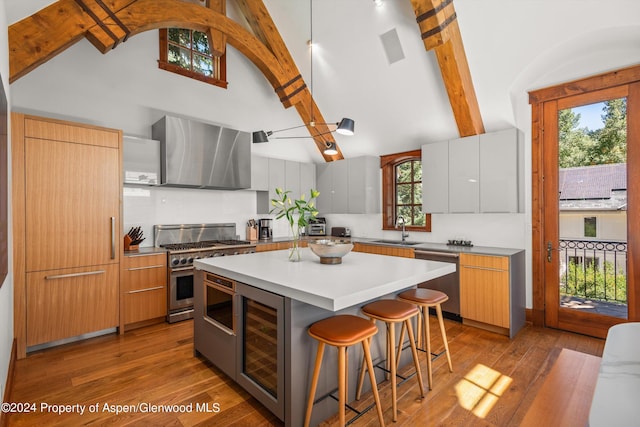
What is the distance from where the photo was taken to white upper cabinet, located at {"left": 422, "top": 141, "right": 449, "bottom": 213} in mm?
4223

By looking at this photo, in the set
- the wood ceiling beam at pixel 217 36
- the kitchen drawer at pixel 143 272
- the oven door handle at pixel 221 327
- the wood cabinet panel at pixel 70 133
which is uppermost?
the wood ceiling beam at pixel 217 36

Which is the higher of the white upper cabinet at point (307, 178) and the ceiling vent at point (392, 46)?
the ceiling vent at point (392, 46)

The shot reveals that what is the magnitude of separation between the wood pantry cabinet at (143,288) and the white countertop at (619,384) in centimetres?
387

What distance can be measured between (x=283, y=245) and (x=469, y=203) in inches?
109

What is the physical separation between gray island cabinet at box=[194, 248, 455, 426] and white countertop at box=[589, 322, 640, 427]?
942 millimetres

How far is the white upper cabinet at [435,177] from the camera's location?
4.22 metres

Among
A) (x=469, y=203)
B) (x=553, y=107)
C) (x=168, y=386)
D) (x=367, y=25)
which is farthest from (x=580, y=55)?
(x=168, y=386)

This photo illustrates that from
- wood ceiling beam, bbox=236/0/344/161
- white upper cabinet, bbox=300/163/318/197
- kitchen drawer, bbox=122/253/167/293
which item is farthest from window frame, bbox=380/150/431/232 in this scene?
kitchen drawer, bbox=122/253/167/293

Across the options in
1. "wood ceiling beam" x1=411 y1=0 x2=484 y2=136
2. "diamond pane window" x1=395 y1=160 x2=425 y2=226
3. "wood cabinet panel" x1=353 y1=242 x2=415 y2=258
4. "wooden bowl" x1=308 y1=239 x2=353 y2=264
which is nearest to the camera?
"wooden bowl" x1=308 y1=239 x2=353 y2=264

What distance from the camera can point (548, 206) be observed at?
3.61m

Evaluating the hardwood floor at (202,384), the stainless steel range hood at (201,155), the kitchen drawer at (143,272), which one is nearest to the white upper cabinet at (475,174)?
the hardwood floor at (202,384)

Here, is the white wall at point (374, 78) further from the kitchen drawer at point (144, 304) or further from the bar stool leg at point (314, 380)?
the bar stool leg at point (314, 380)

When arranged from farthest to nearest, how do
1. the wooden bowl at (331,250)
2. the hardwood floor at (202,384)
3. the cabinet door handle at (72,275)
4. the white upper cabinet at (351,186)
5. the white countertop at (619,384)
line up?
1. the white upper cabinet at (351,186)
2. the cabinet door handle at (72,275)
3. the wooden bowl at (331,250)
4. the hardwood floor at (202,384)
5. the white countertop at (619,384)

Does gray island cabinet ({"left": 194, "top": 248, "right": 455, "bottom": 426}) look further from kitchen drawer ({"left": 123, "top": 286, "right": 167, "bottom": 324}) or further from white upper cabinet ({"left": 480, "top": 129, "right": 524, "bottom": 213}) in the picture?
white upper cabinet ({"left": 480, "top": 129, "right": 524, "bottom": 213})
